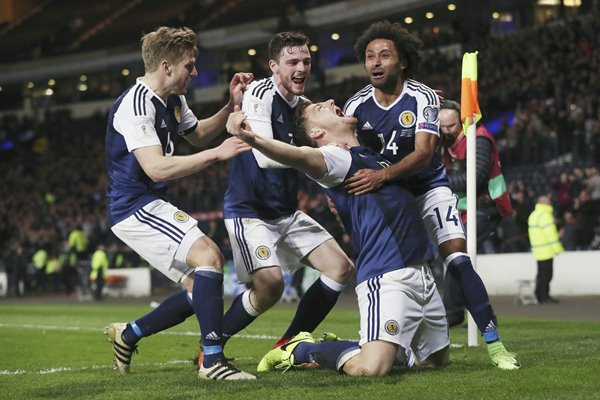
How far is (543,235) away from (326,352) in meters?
11.3

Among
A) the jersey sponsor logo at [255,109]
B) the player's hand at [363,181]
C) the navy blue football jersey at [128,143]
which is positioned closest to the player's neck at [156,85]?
the navy blue football jersey at [128,143]

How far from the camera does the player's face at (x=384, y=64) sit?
24.1ft

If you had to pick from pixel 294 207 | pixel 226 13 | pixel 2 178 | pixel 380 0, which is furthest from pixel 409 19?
pixel 294 207

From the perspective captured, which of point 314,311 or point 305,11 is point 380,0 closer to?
point 305,11

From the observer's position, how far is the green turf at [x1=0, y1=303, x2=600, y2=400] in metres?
5.91

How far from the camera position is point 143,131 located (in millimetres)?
7094

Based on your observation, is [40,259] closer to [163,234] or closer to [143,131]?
[163,234]

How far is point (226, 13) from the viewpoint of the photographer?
5269 cm

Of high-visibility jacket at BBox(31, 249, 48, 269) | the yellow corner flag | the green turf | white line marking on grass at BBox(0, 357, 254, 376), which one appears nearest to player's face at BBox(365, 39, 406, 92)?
the yellow corner flag

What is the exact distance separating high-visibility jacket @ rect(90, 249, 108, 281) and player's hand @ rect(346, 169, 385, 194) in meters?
21.8

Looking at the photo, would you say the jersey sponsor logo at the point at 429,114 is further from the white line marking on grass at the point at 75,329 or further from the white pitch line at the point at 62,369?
the white line marking on grass at the point at 75,329

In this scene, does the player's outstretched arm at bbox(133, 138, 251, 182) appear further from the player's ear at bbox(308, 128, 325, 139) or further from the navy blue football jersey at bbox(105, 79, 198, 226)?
the player's ear at bbox(308, 128, 325, 139)

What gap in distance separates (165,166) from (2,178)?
44.4 metres

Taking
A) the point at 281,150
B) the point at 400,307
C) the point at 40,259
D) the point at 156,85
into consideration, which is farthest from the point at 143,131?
the point at 40,259
